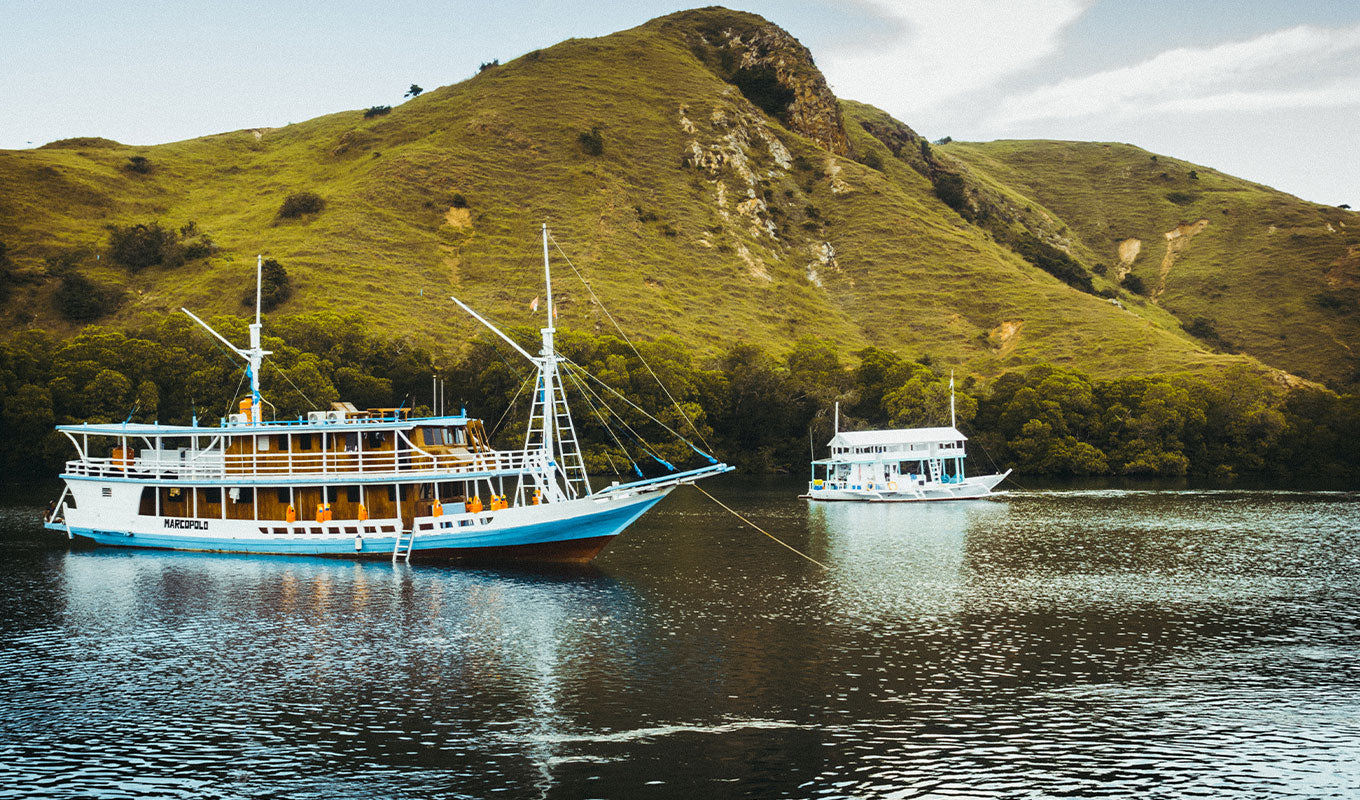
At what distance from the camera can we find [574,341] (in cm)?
15175

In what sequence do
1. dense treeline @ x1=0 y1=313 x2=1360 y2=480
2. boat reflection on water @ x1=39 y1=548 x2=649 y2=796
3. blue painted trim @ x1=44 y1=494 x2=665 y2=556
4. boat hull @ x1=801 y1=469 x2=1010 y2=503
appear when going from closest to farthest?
boat reflection on water @ x1=39 y1=548 x2=649 y2=796
blue painted trim @ x1=44 y1=494 x2=665 y2=556
boat hull @ x1=801 y1=469 x2=1010 y2=503
dense treeline @ x1=0 y1=313 x2=1360 y2=480

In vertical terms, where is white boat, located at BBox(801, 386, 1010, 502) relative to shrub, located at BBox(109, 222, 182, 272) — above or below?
below

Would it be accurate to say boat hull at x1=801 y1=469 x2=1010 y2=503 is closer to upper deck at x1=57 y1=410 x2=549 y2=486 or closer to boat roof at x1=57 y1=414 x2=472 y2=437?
upper deck at x1=57 y1=410 x2=549 y2=486

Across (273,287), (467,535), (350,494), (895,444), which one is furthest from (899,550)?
(273,287)

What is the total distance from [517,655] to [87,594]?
27077 millimetres

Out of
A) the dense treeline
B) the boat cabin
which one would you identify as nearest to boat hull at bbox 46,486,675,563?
the boat cabin

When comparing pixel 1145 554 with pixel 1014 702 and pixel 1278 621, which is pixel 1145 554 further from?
pixel 1014 702

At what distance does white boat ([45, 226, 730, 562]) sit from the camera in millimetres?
61969

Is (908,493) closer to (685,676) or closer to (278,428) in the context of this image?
(278,428)

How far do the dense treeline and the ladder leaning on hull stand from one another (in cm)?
6620

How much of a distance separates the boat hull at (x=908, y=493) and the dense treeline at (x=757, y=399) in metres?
29.4

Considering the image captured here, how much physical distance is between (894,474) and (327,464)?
70.1 m

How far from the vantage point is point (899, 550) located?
71.8 m

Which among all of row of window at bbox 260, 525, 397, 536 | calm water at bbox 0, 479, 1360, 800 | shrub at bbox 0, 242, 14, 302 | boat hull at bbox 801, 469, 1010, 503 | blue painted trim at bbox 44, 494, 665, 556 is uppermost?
shrub at bbox 0, 242, 14, 302
